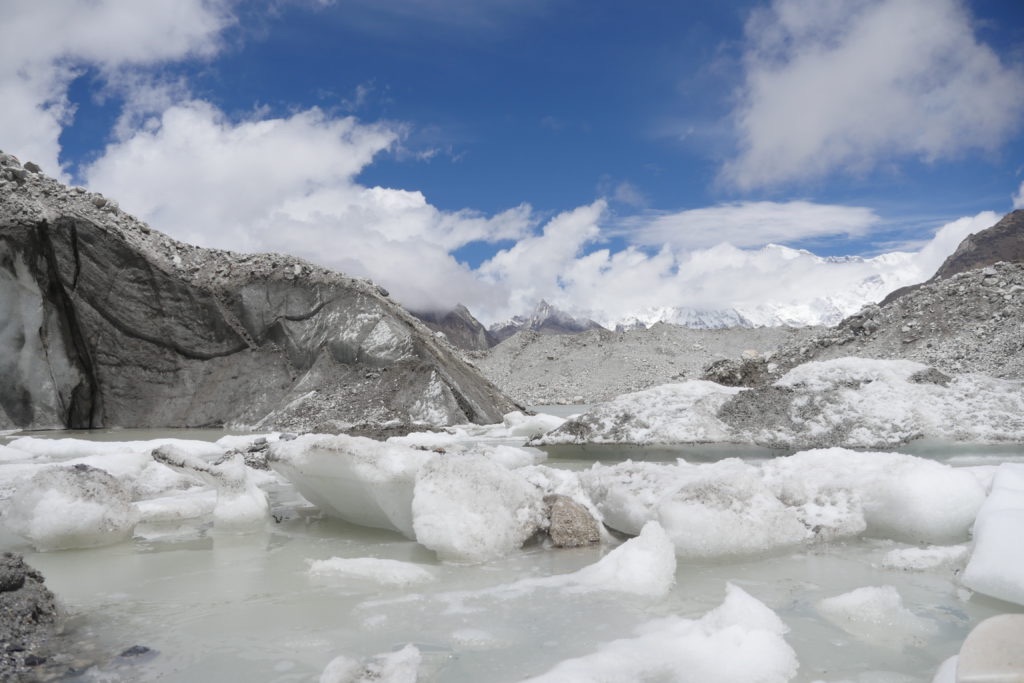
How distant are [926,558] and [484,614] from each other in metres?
2.03

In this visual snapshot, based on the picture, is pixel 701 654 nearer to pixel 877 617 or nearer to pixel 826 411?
pixel 877 617

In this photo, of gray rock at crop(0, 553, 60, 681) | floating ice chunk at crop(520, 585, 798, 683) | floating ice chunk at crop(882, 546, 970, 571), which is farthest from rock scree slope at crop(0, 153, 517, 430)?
floating ice chunk at crop(520, 585, 798, 683)

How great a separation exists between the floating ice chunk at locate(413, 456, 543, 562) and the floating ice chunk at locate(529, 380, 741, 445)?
2940 millimetres

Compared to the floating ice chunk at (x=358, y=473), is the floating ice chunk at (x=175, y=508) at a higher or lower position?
lower

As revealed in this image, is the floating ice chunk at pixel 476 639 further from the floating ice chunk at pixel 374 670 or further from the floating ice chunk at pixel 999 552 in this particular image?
the floating ice chunk at pixel 999 552

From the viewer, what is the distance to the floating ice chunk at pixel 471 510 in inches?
132

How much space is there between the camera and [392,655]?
2176 mm

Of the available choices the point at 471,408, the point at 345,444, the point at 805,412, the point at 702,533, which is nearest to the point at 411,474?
the point at 345,444

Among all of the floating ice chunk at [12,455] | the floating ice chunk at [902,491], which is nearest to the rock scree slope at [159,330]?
the floating ice chunk at [12,455]

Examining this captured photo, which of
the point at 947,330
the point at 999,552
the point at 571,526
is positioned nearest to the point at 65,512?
the point at 571,526

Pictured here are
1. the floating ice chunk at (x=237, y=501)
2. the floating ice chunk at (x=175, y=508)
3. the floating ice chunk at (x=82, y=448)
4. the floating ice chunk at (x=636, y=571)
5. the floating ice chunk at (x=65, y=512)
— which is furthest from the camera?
the floating ice chunk at (x=82, y=448)

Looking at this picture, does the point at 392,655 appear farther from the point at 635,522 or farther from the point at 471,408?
the point at 471,408

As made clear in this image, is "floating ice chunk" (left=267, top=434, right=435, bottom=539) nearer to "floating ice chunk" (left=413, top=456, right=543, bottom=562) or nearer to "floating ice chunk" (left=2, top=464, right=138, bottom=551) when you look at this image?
"floating ice chunk" (left=413, top=456, right=543, bottom=562)

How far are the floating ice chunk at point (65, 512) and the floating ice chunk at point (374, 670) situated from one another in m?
2.31
